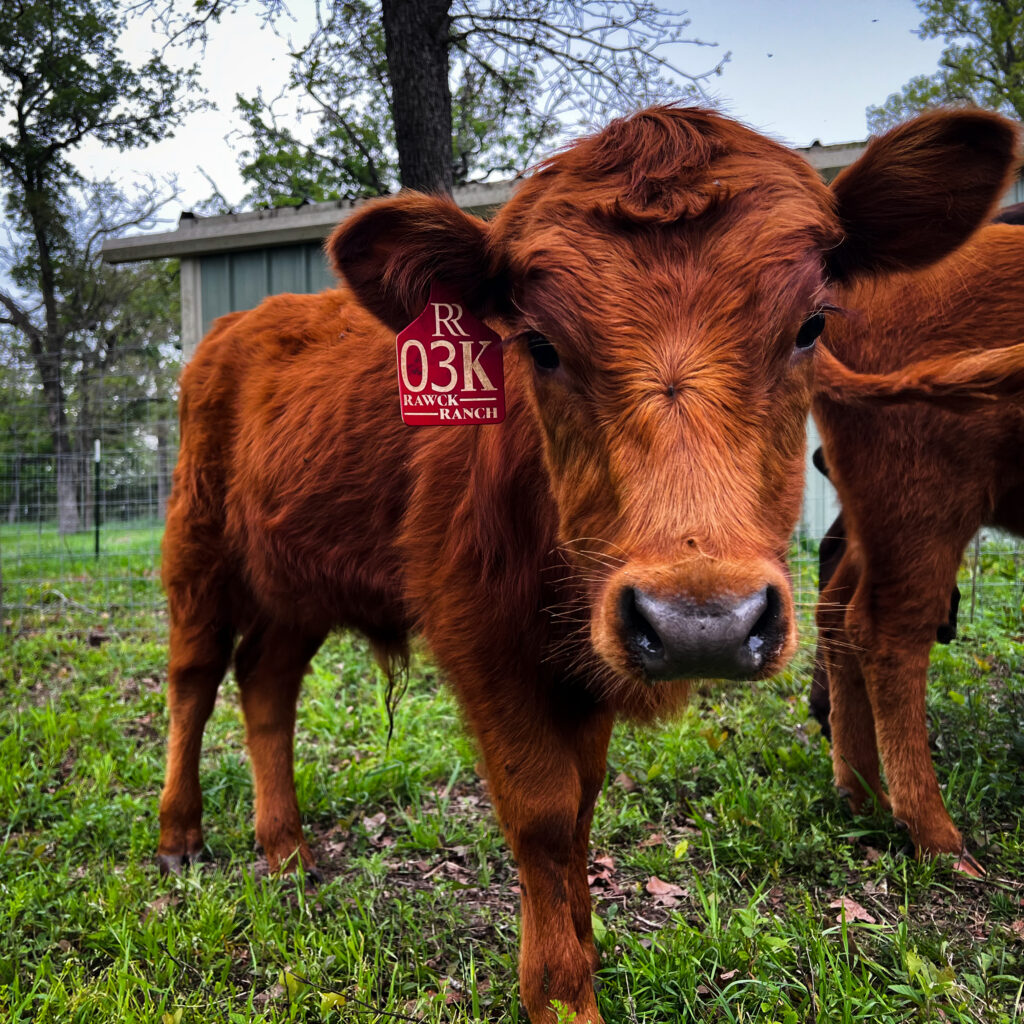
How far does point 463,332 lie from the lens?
7.44ft

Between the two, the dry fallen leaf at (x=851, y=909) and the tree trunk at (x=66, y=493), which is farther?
the tree trunk at (x=66, y=493)

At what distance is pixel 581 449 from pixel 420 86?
3667mm

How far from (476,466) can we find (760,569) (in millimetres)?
1137

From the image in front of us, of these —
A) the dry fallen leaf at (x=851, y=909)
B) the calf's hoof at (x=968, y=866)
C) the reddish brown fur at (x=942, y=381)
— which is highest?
the reddish brown fur at (x=942, y=381)

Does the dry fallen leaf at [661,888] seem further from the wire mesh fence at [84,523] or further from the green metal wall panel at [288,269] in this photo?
the green metal wall panel at [288,269]

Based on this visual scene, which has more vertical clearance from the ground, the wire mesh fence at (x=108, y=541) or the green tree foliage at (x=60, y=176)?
the green tree foliage at (x=60, y=176)

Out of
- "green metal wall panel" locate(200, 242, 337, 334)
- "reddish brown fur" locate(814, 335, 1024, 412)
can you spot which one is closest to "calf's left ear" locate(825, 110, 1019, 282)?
"reddish brown fur" locate(814, 335, 1024, 412)

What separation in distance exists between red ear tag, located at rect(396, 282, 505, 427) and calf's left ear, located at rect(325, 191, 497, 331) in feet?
0.18

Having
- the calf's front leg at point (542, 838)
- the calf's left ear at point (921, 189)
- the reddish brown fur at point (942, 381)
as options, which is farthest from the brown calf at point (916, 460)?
the calf's front leg at point (542, 838)

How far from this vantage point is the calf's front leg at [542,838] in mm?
2266

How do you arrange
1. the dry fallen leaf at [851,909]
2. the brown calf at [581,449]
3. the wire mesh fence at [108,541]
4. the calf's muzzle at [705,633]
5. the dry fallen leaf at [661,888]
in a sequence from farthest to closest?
1. the wire mesh fence at [108,541]
2. the dry fallen leaf at [661,888]
3. the dry fallen leaf at [851,909]
4. the brown calf at [581,449]
5. the calf's muzzle at [705,633]

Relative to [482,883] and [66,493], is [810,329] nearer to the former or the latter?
[482,883]

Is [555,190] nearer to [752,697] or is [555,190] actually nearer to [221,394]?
[221,394]

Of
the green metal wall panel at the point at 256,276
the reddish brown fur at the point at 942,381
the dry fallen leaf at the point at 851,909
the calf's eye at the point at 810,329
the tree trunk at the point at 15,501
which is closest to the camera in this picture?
the calf's eye at the point at 810,329
